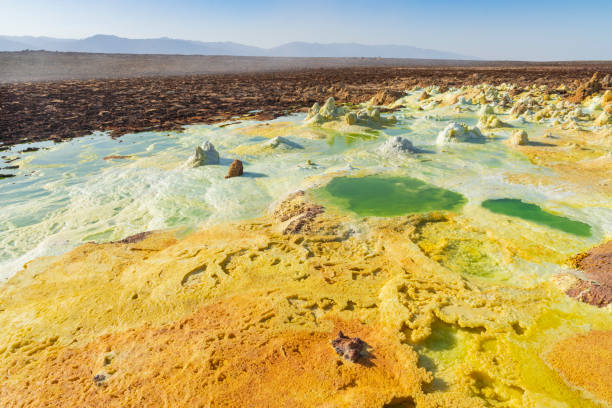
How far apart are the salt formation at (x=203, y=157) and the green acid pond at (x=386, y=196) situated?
3.97 m

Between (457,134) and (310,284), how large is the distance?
9.73 metres

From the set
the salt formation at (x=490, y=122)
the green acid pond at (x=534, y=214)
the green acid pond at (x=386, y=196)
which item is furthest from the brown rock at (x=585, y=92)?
the green acid pond at (x=386, y=196)

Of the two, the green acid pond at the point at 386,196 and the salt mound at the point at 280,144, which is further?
the salt mound at the point at 280,144

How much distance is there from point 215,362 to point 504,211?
245 inches

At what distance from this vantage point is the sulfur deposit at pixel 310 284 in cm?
316

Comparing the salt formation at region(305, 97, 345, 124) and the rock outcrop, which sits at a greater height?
the salt formation at region(305, 97, 345, 124)

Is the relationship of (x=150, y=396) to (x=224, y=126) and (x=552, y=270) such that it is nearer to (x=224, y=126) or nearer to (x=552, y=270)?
(x=552, y=270)

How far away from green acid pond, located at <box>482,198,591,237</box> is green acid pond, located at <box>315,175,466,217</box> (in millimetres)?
683

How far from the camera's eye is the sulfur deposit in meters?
3.16

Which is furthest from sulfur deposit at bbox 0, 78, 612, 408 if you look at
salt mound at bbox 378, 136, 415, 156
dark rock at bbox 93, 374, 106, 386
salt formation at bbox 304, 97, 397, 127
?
salt formation at bbox 304, 97, 397, 127

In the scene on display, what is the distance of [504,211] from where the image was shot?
664cm

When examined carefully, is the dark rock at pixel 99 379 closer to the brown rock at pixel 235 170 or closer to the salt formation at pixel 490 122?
the brown rock at pixel 235 170

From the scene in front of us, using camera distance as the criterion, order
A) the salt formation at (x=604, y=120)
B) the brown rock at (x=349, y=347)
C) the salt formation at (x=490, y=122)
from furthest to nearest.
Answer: the salt formation at (x=490, y=122) < the salt formation at (x=604, y=120) < the brown rock at (x=349, y=347)

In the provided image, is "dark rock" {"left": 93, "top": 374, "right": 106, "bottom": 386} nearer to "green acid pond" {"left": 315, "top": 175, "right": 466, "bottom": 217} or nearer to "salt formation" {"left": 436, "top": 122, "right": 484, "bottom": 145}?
"green acid pond" {"left": 315, "top": 175, "right": 466, "bottom": 217}
